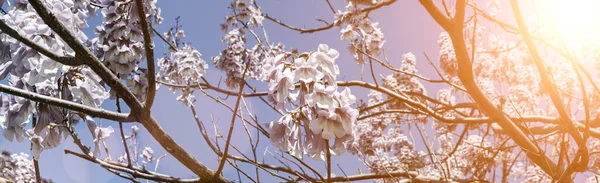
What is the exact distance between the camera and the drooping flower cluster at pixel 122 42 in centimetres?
211

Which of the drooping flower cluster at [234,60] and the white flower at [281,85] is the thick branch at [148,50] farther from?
the drooping flower cluster at [234,60]

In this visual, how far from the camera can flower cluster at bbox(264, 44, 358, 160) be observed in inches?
52.5

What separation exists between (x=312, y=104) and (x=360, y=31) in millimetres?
3074

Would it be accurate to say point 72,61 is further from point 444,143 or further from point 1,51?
point 444,143

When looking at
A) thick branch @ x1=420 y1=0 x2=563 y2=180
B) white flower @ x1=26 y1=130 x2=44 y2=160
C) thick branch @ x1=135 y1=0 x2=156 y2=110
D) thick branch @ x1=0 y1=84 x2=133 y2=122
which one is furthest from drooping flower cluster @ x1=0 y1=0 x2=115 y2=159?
thick branch @ x1=420 y1=0 x2=563 y2=180

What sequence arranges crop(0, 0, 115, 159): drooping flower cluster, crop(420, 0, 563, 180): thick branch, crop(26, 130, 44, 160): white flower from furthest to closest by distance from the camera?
crop(420, 0, 563, 180): thick branch → crop(26, 130, 44, 160): white flower → crop(0, 0, 115, 159): drooping flower cluster

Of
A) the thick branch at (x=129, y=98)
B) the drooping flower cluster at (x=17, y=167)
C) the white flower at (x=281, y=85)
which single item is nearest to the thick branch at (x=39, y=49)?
the thick branch at (x=129, y=98)

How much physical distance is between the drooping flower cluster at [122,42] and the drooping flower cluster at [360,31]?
2.13 meters

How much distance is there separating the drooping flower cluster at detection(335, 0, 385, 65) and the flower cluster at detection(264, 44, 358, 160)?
2.47 m

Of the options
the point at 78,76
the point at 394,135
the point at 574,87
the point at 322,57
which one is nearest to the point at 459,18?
the point at 322,57

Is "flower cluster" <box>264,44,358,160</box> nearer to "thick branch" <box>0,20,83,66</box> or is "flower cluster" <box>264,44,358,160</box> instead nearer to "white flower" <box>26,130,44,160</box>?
"thick branch" <box>0,20,83,66</box>

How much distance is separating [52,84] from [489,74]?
10839mm

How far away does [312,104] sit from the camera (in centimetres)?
132

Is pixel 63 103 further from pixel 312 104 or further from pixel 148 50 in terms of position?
pixel 312 104
